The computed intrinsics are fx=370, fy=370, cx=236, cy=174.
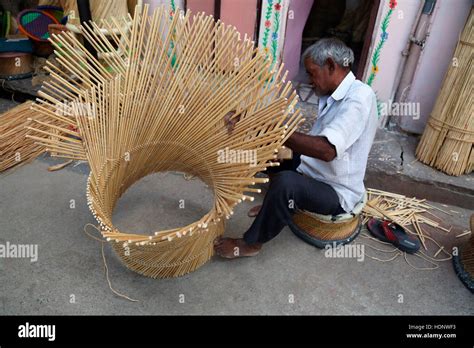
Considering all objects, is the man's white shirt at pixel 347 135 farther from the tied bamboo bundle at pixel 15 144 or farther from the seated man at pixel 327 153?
the tied bamboo bundle at pixel 15 144

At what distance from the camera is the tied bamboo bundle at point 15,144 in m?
2.60

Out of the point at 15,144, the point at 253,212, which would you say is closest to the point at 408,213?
the point at 253,212

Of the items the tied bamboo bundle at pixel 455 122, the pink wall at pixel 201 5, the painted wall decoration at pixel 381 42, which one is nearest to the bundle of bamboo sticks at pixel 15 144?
the pink wall at pixel 201 5

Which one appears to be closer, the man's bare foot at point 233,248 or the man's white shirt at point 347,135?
the man's white shirt at point 347,135

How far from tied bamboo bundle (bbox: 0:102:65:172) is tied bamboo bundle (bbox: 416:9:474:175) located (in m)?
2.74

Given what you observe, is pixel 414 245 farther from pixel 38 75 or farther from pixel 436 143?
pixel 38 75

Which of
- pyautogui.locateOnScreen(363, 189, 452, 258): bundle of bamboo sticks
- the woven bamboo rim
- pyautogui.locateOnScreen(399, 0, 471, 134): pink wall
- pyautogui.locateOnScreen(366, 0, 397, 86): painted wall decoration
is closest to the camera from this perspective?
the woven bamboo rim

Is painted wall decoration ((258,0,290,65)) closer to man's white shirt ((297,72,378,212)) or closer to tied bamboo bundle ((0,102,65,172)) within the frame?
man's white shirt ((297,72,378,212))

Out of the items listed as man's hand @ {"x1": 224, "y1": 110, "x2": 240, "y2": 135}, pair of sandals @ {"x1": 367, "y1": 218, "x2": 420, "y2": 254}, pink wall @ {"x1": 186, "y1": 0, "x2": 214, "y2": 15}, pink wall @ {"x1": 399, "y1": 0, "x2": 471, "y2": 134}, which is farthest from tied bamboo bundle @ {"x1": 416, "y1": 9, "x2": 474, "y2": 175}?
pink wall @ {"x1": 186, "y1": 0, "x2": 214, "y2": 15}

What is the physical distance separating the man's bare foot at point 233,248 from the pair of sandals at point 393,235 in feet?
2.49

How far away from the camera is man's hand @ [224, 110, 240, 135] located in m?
1.92

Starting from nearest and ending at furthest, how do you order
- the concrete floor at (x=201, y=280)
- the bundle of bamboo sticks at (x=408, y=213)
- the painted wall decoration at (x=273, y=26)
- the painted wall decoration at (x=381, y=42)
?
the concrete floor at (x=201, y=280) → the bundle of bamboo sticks at (x=408, y=213) → the painted wall decoration at (x=381, y=42) → the painted wall decoration at (x=273, y=26)

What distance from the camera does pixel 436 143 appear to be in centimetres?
256

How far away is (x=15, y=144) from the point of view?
2664 mm
